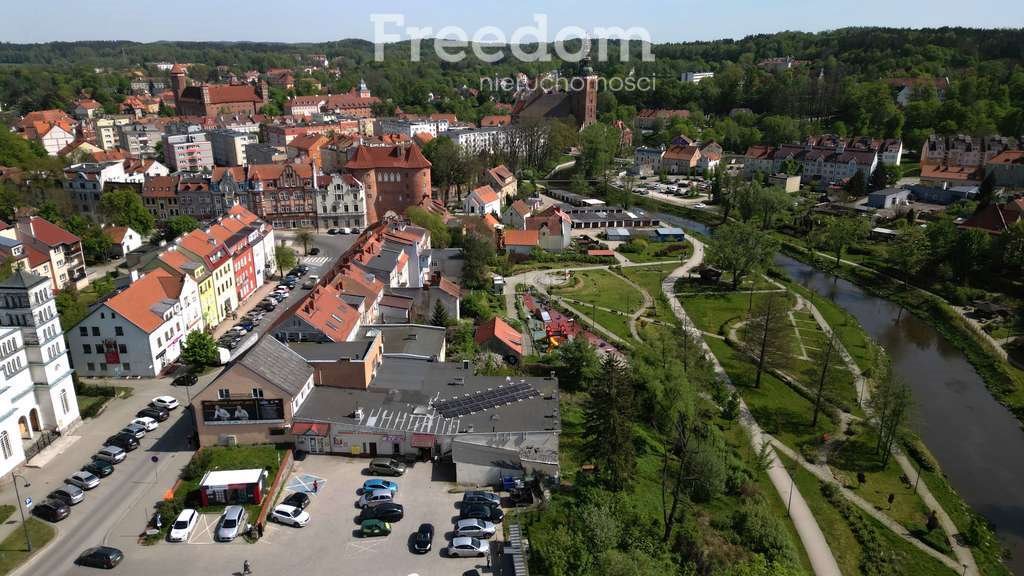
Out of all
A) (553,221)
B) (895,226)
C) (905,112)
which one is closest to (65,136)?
(553,221)

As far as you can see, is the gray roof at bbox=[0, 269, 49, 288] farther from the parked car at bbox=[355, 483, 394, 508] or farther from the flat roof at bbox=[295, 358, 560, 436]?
the parked car at bbox=[355, 483, 394, 508]

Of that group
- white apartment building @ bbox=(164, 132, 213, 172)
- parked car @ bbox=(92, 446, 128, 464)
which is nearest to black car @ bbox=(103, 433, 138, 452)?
parked car @ bbox=(92, 446, 128, 464)

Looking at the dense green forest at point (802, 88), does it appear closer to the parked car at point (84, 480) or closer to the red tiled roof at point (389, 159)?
the red tiled roof at point (389, 159)

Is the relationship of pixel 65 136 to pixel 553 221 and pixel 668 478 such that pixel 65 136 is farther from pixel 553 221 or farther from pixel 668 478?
pixel 668 478

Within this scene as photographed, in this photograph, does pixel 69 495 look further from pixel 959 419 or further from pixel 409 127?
pixel 409 127

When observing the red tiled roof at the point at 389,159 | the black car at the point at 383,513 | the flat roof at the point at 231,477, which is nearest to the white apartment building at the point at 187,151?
the red tiled roof at the point at 389,159

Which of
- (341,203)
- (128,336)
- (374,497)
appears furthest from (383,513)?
(341,203)
